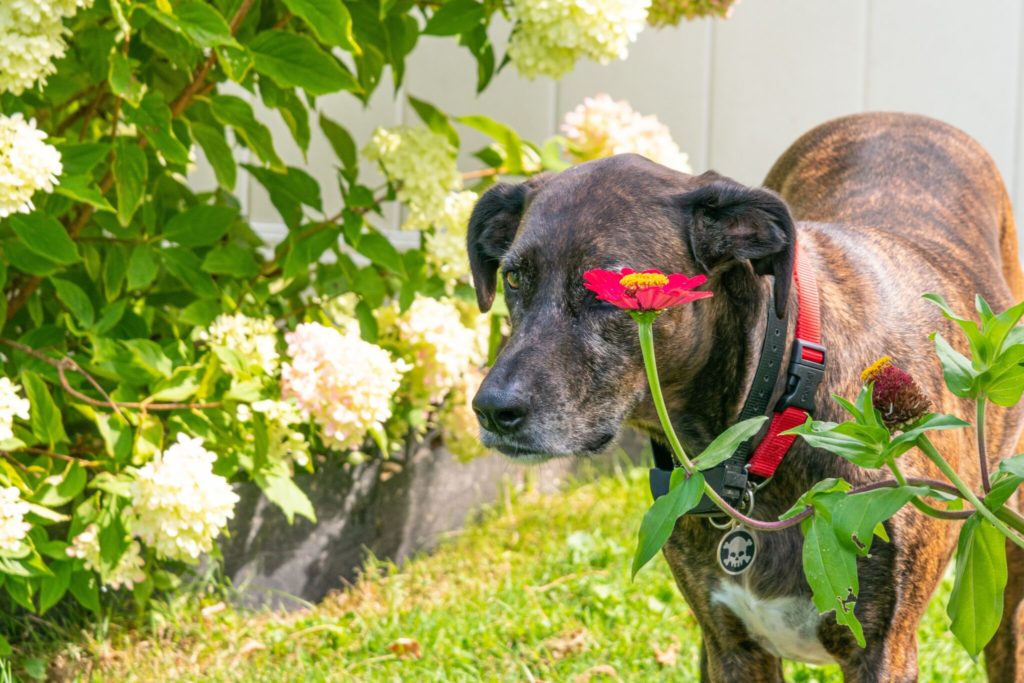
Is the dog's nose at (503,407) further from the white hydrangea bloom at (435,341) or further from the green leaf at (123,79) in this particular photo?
the white hydrangea bloom at (435,341)

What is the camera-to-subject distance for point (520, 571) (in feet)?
12.6

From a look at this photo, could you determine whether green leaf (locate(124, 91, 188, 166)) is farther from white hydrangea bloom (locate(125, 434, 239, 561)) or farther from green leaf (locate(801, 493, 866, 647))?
green leaf (locate(801, 493, 866, 647))

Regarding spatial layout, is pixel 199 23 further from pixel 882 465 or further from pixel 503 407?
pixel 882 465

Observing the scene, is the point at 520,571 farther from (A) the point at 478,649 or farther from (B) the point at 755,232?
(B) the point at 755,232

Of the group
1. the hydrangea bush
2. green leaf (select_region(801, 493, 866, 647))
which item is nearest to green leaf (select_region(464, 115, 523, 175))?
the hydrangea bush

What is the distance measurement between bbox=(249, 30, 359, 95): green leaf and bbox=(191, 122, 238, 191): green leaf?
0.34 m

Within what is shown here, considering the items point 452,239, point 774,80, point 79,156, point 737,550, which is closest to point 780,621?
point 737,550

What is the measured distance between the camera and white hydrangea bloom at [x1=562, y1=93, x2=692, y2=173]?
142 inches

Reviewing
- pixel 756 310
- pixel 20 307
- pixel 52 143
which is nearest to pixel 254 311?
pixel 20 307

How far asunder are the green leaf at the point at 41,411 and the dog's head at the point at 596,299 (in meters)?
1.04

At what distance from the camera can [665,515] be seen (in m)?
1.56

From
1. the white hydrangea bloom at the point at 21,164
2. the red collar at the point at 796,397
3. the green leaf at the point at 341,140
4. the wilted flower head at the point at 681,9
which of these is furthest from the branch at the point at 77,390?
the wilted flower head at the point at 681,9

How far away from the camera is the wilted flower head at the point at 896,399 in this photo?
156 cm

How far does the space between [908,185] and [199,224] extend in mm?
1770
